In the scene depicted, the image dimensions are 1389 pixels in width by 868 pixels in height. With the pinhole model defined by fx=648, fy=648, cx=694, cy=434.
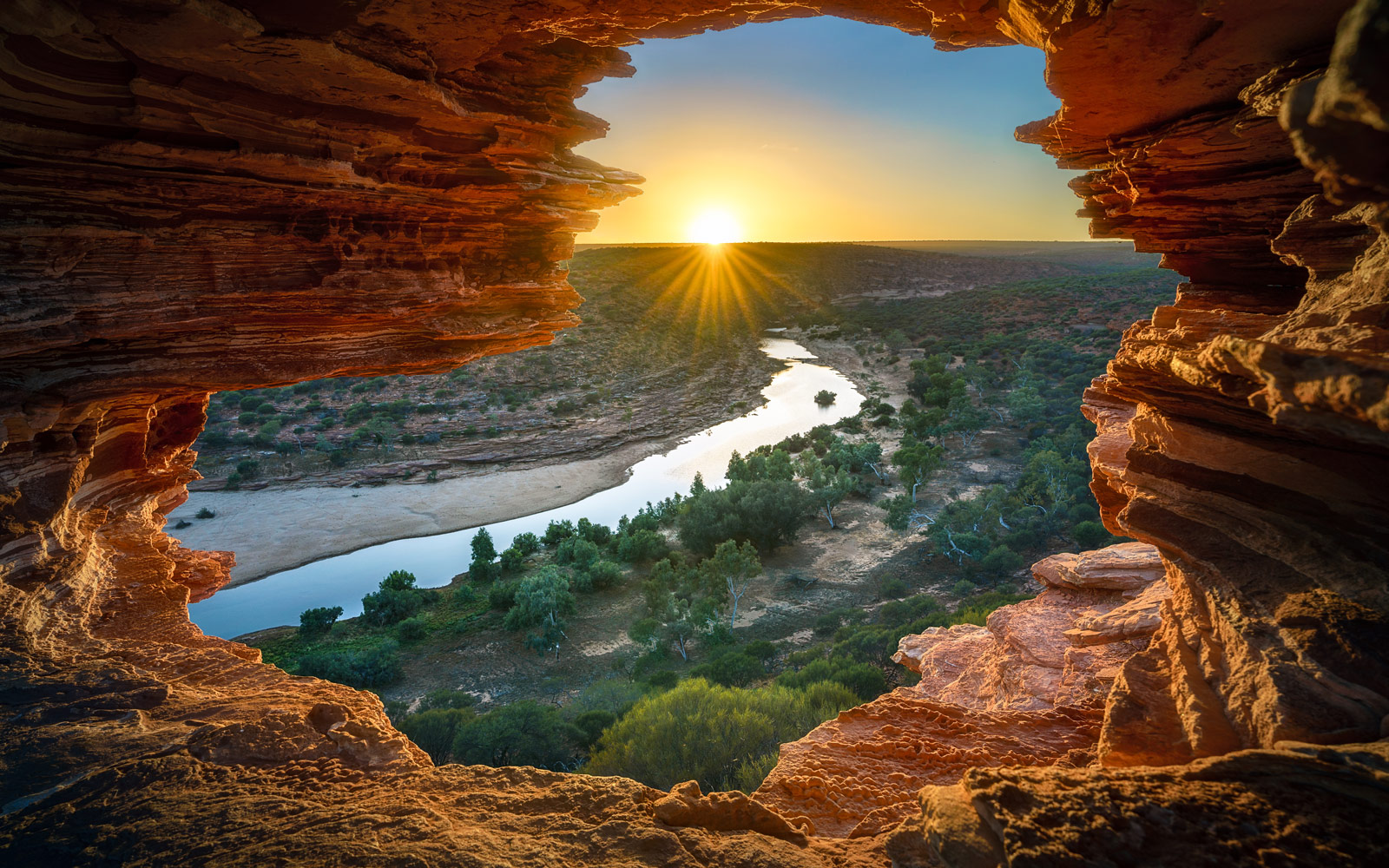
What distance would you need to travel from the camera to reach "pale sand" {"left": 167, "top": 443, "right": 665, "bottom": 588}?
78.2 ft

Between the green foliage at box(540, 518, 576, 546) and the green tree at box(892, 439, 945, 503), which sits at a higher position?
the green tree at box(892, 439, 945, 503)

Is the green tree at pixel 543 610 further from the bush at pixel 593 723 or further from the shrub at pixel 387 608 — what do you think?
the bush at pixel 593 723

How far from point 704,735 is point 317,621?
13909 millimetres

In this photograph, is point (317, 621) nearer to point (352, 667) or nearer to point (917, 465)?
point (352, 667)

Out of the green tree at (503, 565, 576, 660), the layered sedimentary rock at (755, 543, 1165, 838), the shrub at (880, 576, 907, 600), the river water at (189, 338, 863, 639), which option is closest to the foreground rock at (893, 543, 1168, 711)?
the layered sedimentary rock at (755, 543, 1165, 838)

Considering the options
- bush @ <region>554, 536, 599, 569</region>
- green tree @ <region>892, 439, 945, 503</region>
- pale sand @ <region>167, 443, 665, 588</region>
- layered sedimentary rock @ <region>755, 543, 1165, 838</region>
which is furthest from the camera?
green tree @ <region>892, 439, 945, 503</region>

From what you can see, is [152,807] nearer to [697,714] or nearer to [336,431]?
[697,714]

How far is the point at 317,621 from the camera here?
18547mm

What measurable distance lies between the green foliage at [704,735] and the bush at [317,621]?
11.4 metres

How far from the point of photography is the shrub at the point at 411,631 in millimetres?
17922

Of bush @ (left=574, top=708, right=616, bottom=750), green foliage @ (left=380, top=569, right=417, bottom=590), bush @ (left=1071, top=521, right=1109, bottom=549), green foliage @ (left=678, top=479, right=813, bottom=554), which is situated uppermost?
bush @ (left=1071, top=521, right=1109, bottom=549)

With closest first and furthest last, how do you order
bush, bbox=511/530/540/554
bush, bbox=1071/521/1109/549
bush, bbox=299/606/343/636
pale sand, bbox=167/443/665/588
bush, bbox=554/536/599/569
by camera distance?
1. bush, bbox=299/606/343/636
2. bush, bbox=1071/521/1109/549
3. bush, bbox=554/536/599/569
4. bush, bbox=511/530/540/554
5. pale sand, bbox=167/443/665/588

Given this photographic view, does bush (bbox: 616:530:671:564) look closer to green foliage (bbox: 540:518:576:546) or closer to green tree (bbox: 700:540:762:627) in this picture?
green foliage (bbox: 540:518:576:546)

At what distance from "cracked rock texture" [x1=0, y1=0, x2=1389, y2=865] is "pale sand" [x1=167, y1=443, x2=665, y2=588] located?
15371mm
